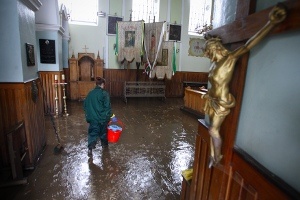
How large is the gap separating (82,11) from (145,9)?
3.32m

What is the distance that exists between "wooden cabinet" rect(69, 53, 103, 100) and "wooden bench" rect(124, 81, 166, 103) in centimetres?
156

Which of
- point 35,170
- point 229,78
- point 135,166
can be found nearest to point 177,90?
point 135,166

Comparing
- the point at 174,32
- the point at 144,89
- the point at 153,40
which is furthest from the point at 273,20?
the point at 174,32

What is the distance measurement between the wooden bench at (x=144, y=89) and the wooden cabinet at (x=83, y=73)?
156 cm

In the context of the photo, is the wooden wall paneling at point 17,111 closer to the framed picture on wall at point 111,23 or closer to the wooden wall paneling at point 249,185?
the wooden wall paneling at point 249,185

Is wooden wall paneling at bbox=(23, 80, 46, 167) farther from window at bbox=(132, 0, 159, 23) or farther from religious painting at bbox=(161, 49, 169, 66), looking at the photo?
window at bbox=(132, 0, 159, 23)

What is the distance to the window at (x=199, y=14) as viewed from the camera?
448 inches

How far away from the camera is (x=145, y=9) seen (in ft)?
34.9

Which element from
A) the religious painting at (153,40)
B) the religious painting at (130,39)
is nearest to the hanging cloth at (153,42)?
the religious painting at (153,40)

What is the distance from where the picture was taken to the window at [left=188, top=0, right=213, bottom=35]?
1139 cm

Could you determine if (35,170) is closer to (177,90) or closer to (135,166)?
(135,166)

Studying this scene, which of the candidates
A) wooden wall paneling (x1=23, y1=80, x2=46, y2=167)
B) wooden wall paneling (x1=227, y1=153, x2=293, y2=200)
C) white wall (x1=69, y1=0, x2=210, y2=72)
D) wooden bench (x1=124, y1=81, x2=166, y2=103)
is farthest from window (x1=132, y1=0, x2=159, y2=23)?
wooden wall paneling (x1=227, y1=153, x2=293, y2=200)

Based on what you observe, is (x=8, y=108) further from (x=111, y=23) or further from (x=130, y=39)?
(x=111, y=23)

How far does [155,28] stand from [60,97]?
462cm
